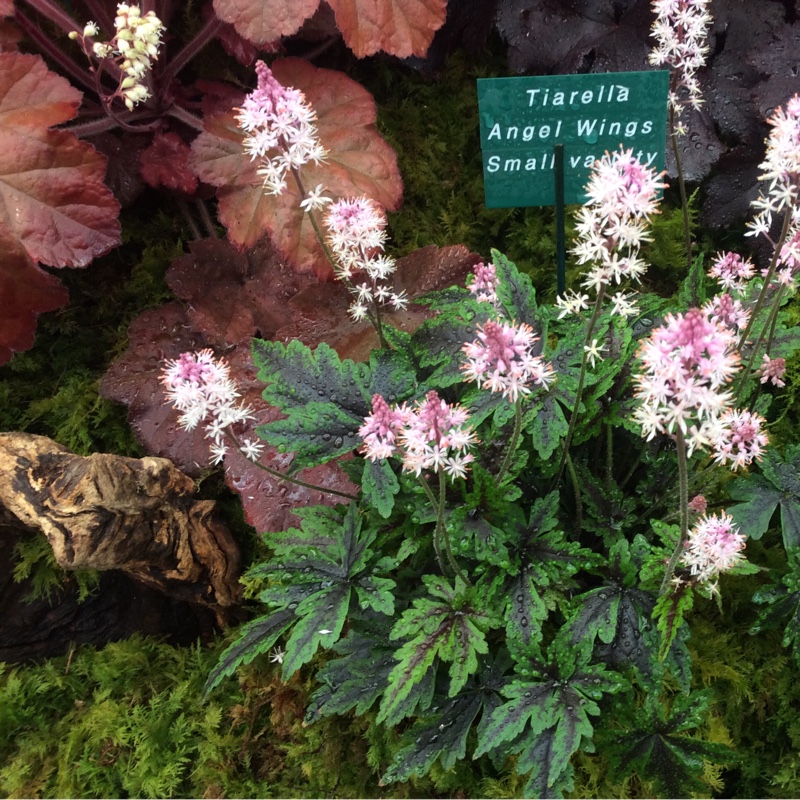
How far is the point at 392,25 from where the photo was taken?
5.08 ft

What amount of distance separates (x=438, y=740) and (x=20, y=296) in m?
1.33

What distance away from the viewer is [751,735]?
1364mm

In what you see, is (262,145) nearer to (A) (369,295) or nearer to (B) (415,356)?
(A) (369,295)

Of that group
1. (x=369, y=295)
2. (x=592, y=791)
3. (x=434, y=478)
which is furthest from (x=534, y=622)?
(x=369, y=295)

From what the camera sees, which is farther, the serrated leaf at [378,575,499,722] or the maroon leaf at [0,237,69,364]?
the maroon leaf at [0,237,69,364]

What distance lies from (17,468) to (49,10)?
1.14 m

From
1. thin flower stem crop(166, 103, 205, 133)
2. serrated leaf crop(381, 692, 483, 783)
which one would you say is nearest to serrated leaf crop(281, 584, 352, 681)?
serrated leaf crop(381, 692, 483, 783)

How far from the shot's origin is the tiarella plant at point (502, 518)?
978 mm

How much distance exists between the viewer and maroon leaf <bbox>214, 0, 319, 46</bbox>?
1.45 meters

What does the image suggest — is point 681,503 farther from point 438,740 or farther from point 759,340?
point 438,740

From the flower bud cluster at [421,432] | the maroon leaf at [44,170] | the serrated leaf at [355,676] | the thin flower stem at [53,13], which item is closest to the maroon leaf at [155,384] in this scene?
the maroon leaf at [44,170]

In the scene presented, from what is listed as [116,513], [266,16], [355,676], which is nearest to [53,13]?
[266,16]

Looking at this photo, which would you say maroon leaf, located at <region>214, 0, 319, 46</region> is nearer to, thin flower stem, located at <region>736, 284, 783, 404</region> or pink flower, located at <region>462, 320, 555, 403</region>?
pink flower, located at <region>462, 320, 555, 403</region>

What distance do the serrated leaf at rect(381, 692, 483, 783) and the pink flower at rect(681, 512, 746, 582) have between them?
45 centimetres
